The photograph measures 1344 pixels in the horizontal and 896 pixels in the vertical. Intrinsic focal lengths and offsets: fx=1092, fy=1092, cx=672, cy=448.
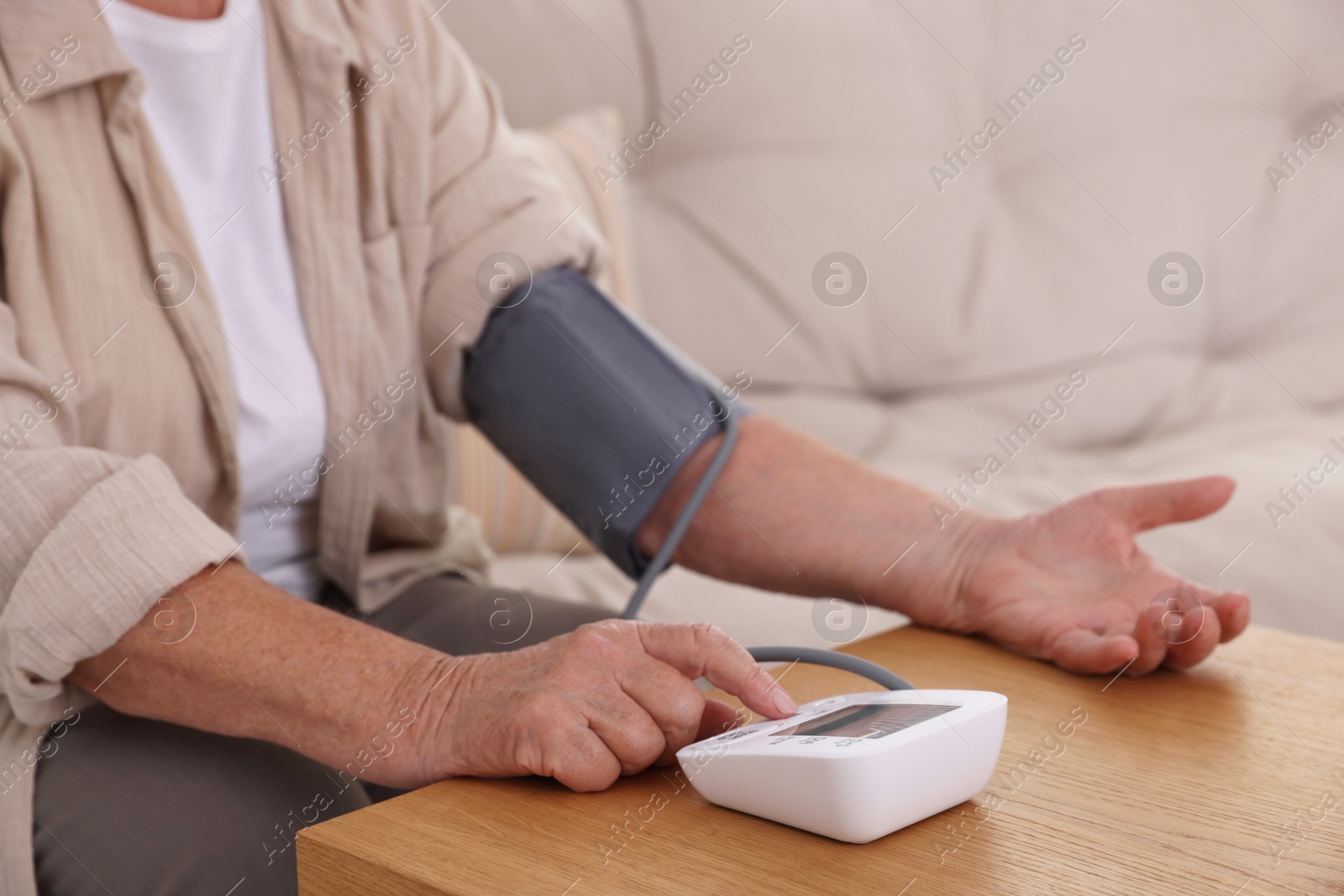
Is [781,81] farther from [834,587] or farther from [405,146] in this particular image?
[834,587]

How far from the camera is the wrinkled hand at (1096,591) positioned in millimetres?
560

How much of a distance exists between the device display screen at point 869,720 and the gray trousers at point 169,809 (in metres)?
0.27

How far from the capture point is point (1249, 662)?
59 cm

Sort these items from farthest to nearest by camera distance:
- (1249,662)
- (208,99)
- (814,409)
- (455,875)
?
(814,409)
(208,99)
(1249,662)
(455,875)

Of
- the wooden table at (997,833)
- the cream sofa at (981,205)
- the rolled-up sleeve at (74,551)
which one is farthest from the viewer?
the cream sofa at (981,205)

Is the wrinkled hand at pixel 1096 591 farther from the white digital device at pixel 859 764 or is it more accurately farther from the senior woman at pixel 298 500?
the white digital device at pixel 859 764

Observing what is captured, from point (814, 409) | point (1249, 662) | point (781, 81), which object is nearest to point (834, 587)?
point (1249, 662)

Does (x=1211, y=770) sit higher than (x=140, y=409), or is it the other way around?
(x=140, y=409)

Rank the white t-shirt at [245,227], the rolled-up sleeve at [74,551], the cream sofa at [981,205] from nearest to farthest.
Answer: the rolled-up sleeve at [74,551] < the white t-shirt at [245,227] < the cream sofa at [981,205]

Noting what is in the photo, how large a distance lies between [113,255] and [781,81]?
102 cm

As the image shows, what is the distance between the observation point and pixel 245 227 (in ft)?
2.33

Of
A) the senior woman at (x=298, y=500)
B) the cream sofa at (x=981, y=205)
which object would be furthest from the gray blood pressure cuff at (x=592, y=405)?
the cream sofa at (x=981, y=205)

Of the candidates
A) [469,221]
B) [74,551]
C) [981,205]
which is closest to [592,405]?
[469,221]

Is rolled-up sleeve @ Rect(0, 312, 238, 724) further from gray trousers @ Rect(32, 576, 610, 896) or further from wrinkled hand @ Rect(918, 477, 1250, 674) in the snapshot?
wrinkled hand @ Rect(918, 477, 1250, 674)
